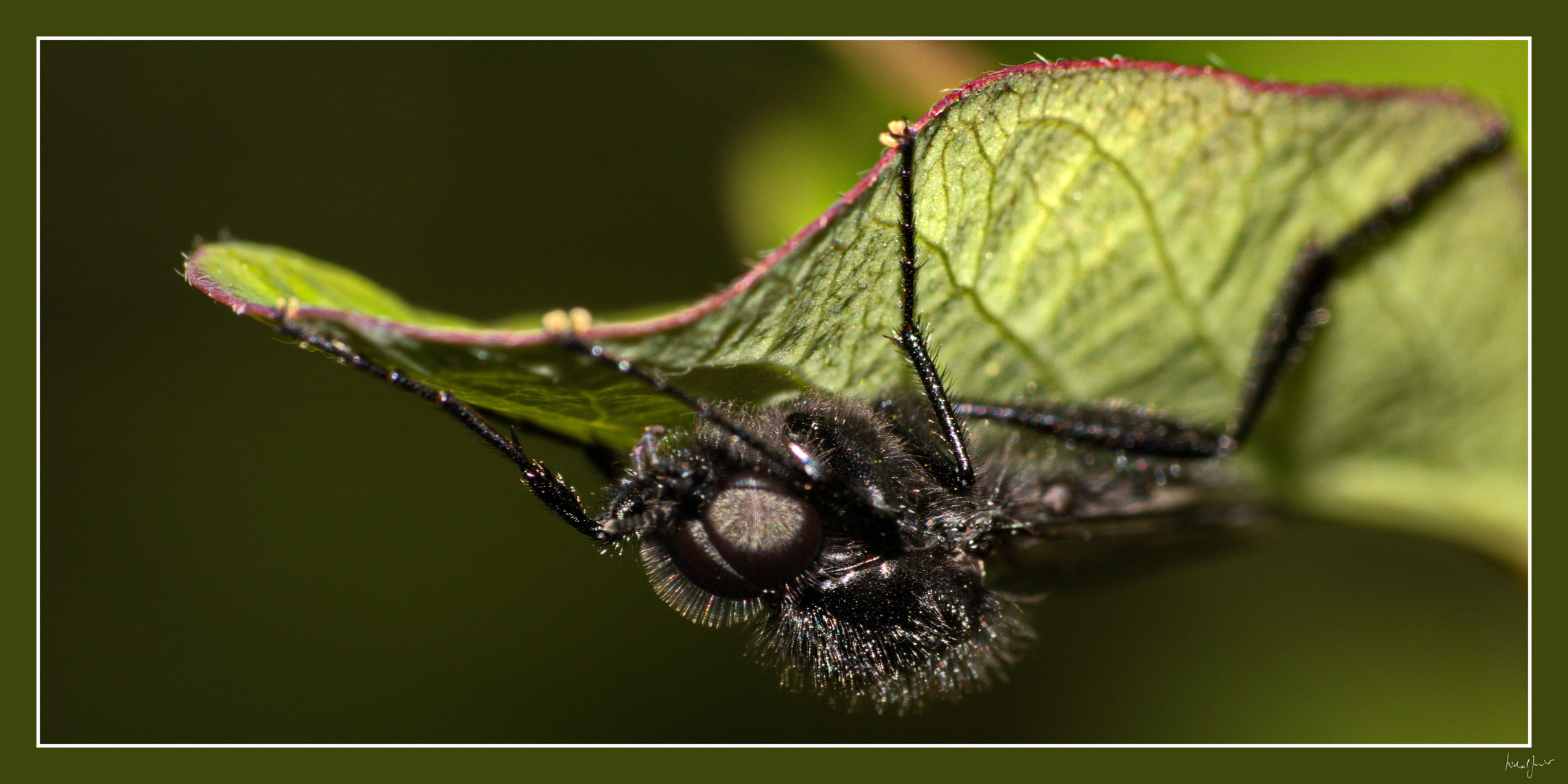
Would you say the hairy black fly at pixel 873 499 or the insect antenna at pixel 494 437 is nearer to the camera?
the insect antenna at pixel 494 437

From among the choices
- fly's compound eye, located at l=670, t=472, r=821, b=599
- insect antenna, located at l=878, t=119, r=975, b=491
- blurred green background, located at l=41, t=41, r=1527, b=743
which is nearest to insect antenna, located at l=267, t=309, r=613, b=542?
fly's compound eye, located at l=670, t=472, r=821, b=599

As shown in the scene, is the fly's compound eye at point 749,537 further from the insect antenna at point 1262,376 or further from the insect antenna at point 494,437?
the insect antenna at point 1262,376

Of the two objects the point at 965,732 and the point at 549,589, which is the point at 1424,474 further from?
the point at 549,589

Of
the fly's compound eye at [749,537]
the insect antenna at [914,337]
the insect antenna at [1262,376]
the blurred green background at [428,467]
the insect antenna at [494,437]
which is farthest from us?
the blurred green background at [428,467]

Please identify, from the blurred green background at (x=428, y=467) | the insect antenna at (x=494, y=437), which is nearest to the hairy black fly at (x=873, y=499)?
the insect antenna at (x=494, y=437)

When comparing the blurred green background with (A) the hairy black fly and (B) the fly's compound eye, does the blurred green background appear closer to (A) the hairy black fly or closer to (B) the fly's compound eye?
(A) the hairy black fly

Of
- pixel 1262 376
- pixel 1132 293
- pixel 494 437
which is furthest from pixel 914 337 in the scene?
pixel 1262 376
